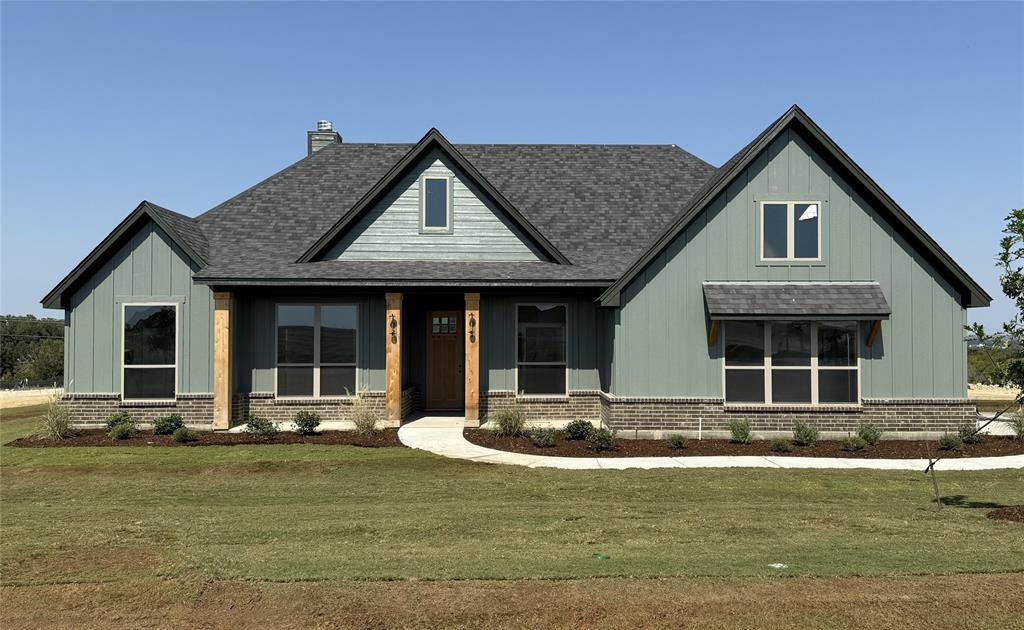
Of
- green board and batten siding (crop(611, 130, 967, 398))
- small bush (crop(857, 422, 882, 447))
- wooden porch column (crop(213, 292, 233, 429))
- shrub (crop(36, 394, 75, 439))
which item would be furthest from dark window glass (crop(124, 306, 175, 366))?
small bush (crop(857, 422, 882, 447))

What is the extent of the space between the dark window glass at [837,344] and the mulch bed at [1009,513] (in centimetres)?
603

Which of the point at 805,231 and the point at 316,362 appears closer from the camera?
the point at 805,231

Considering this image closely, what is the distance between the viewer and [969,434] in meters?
14.1

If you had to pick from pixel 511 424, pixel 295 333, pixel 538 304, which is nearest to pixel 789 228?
pixel 538 304

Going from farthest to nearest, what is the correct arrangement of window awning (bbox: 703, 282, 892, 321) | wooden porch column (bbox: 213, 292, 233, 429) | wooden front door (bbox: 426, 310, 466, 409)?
wooden front door (bbox: 426, 310, 466, 409) < wooden porch column (bbox: 213, 292, 233, 429) < window awning (bbox: 703, 282, 892, 321)

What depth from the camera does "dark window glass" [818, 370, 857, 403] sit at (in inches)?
586

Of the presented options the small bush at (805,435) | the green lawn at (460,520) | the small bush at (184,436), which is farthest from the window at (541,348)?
the small bush at (184,436)

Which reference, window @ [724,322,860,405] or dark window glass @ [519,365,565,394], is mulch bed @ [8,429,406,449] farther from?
window @ [724,322,860,405]

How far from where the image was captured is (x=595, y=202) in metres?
19.2

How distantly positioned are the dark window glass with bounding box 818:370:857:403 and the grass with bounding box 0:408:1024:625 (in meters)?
3.54

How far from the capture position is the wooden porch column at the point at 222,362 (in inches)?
610

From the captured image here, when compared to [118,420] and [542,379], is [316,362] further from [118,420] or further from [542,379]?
[542,379]

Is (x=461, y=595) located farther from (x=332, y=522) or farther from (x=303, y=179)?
(x=303, y=179)

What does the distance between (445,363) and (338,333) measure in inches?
127
